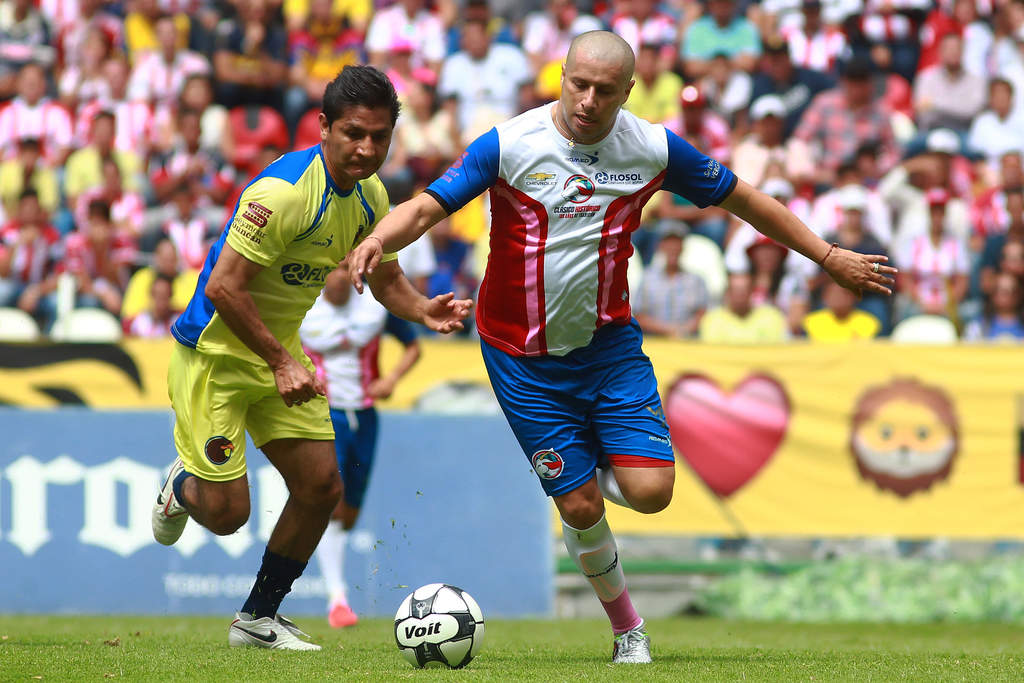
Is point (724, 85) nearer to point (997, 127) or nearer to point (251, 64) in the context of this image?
point (997, 127)

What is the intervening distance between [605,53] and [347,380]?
4928 millimetres

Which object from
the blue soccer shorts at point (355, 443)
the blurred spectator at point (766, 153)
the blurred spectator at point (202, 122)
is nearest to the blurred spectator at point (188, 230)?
the blurred spectator at point (202, 122)

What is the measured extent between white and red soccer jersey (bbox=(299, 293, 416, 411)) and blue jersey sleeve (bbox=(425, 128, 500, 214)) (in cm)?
418

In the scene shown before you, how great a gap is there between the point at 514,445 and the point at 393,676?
6416 mm

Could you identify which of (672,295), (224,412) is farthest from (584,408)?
(672,295)

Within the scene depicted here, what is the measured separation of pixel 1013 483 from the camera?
12.3m

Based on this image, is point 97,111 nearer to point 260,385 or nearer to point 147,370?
point 147,370

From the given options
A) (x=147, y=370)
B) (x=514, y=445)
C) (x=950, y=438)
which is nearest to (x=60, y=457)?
(x=147, y=370)

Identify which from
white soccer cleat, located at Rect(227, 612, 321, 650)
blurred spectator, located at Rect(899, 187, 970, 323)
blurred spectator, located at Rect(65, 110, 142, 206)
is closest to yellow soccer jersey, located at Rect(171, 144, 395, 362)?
white soccer cleat, located at Rect(227, 612, 321, 650)

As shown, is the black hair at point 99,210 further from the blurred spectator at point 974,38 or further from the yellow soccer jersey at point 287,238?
the blurred spectator at point 974,38

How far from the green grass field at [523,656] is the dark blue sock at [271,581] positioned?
28 centimetres

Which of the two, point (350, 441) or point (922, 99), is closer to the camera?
point (350, 441)

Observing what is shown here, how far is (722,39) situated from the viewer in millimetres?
18266

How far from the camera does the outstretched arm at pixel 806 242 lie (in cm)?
675
